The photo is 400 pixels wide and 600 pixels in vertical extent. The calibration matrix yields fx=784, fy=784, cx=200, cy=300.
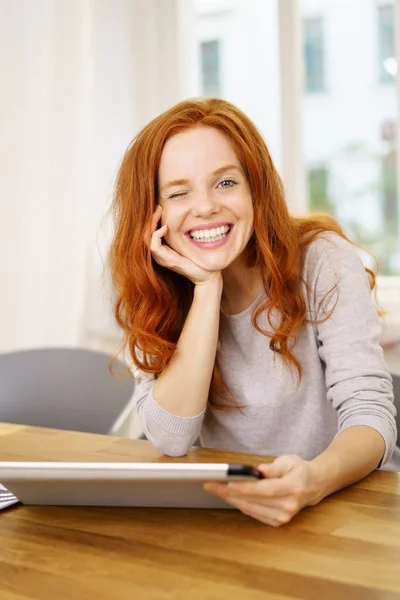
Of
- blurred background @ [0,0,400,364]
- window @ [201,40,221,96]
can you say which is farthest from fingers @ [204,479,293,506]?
window @ [201,40,221,96]

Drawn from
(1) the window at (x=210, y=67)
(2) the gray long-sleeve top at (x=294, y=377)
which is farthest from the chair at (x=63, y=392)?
(1) the window at (x=210, y=67)

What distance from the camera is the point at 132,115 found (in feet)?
11.4

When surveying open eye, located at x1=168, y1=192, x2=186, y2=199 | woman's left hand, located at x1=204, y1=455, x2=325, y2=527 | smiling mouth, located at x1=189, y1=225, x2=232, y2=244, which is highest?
open eye, located at x1=168, y1=192, x2=186, y2=199

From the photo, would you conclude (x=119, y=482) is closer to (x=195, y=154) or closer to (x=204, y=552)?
(x=204, y=552)

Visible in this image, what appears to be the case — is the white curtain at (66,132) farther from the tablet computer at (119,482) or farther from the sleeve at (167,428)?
the tablet computer at (119,482)

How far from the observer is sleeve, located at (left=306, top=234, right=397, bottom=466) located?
4.29 feet

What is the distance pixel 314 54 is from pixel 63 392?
1892mm

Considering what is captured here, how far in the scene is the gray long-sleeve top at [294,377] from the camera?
139 centimetres

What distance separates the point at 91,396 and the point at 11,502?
3.08 ft

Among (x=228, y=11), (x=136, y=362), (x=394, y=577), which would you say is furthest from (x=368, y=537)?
(x=228, y=11)

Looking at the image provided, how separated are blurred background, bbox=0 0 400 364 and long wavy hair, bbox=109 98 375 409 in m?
1.58

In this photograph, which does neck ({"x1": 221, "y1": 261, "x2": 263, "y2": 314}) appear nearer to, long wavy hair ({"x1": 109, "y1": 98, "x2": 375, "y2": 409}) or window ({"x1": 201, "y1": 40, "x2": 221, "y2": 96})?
long wavy hair ({"x1": 109, "y1": 98, "x2": 375, "y2": 409})

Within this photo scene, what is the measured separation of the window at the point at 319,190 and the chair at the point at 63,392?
1455mm

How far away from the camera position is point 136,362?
1.50 m
